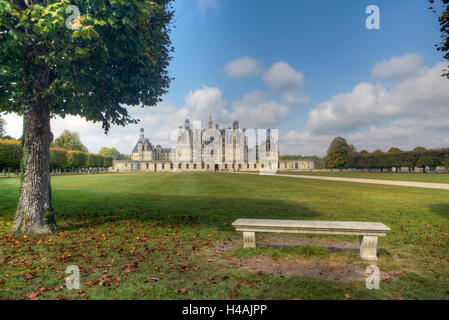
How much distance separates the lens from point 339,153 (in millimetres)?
87250

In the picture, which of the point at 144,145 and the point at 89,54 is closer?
the point at 89,54

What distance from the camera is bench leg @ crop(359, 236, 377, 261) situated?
19.9 ft

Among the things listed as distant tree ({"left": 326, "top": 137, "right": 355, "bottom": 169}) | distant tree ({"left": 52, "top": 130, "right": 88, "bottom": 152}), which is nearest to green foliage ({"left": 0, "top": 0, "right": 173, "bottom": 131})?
distant tree ({"left": 326, "top": 137, "right": 355, "bottom": 169})

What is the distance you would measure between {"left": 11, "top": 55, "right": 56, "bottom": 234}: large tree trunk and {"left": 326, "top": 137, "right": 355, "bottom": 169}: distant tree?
90.4m

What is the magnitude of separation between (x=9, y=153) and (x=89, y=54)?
181 feet

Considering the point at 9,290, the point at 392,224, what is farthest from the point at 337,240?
the point at 9,290

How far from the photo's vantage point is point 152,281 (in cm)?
486

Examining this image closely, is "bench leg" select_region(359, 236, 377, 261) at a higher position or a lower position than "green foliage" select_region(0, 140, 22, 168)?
lower

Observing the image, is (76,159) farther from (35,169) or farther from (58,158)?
(35,169)

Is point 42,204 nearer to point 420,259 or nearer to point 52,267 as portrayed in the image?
point 52,267

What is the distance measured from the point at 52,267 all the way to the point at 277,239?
6028 mm

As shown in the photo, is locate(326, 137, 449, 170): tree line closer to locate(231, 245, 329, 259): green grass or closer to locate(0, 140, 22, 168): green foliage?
locate(231, 245, 329, 259): green grass

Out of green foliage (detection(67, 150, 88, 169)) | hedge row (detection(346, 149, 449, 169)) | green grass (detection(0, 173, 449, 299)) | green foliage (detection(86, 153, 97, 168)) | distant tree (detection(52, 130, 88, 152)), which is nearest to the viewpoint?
green grass (detection(0, 173, 449, 299))

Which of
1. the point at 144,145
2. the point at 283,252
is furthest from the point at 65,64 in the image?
the point at 144,145
